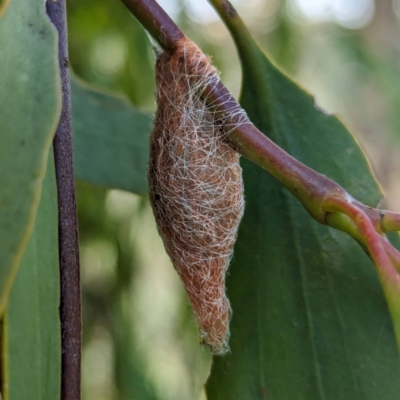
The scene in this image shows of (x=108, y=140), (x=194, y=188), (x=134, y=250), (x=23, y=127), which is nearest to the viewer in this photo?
(x=23, y=127)

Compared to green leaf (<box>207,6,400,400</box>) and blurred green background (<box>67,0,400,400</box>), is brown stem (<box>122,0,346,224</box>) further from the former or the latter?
blurred green background (<box>67,0,400,400</box>)

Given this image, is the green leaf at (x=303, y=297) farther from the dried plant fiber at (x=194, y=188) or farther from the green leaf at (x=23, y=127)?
the green leaf at (x=23, y=127)

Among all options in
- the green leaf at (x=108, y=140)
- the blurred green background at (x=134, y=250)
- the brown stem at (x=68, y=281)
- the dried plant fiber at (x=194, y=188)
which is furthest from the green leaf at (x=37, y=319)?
the blurred green background at (x=134, y=250)

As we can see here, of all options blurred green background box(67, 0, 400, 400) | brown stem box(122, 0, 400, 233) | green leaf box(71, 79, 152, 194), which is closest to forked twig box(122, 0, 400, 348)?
brown stem box(122, 0, 400, 233)

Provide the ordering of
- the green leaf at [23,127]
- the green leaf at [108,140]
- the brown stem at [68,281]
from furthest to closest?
the green leaf at [108,140], the brown stem at [68,281], the green leaf at [23,127]

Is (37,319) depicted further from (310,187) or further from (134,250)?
(134,250)

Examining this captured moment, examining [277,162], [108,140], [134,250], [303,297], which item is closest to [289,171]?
[277,162]
